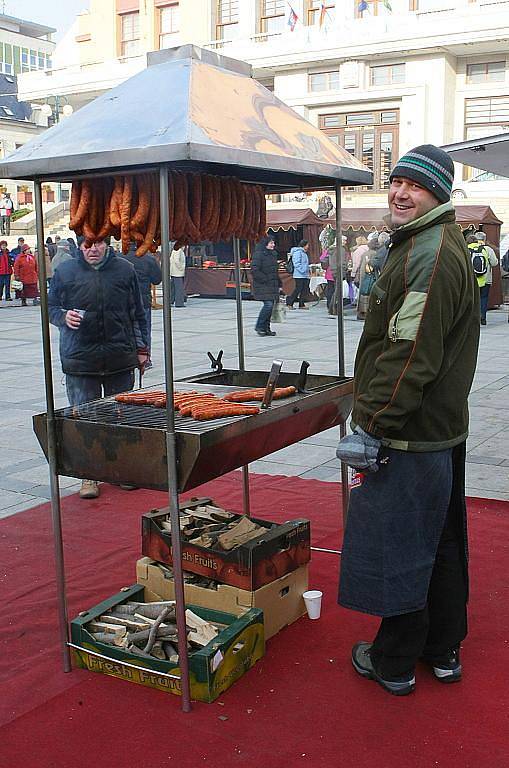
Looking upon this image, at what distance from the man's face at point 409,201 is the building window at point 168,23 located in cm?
4467

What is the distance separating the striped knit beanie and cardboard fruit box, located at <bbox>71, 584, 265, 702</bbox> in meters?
1.96

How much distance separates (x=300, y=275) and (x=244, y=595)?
17.7 meters

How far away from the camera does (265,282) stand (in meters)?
15.5

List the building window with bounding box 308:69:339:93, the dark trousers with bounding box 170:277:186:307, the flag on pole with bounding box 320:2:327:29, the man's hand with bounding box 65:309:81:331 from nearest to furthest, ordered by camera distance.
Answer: the man's hand with bounding box 65:309:81:331, the dark trousers with bounding box 170:277:186:307, the building window with bounding box 308:69:339:93, the flag on pole with bounding box 320:2:327:29

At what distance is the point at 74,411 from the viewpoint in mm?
4039

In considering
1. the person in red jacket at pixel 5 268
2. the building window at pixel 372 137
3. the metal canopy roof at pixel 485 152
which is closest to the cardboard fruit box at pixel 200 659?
the metal canopy roof at pixel 485 152

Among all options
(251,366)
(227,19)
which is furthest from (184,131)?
(227,19)

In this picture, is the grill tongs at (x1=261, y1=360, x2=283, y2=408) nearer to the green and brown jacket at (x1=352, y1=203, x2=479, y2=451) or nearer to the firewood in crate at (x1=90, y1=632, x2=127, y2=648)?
the green and brown jacket at (x1=352, y1=203, x2=479, y2=451)

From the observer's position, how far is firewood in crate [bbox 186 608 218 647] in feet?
12.0

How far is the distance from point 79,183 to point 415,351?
5.44 feet

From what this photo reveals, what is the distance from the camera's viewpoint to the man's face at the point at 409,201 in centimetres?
317

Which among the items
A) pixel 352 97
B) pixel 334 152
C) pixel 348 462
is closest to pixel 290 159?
pixel 334 152

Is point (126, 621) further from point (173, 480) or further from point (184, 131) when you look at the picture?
point (184, 131)

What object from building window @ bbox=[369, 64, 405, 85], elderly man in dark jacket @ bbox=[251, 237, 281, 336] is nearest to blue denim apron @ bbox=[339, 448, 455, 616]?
elderly man in dark jacket @ bbox=[251, 237, 281, 336]
